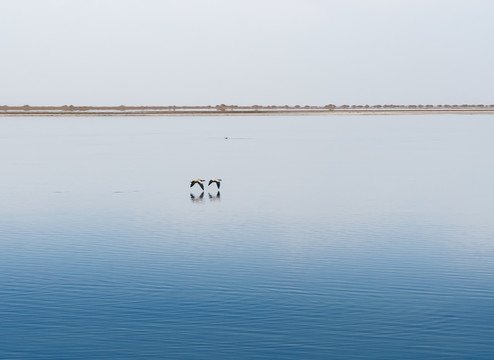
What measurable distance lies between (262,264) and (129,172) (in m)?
47.0

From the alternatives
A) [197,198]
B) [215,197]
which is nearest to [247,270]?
[197,198]

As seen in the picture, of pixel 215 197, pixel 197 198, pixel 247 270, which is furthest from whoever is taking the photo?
pixel 215 197

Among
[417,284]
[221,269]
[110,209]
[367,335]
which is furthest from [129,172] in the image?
[367,335]

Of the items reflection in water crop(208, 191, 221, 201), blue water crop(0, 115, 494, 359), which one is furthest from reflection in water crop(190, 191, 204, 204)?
reflection in water crop(208, 191, 221, 201)

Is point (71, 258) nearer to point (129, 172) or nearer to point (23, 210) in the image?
point (23, 210)

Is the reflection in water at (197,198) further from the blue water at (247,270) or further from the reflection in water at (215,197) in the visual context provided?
the reflection in water at (215,197)

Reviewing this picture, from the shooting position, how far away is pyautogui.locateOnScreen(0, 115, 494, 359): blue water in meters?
21.2

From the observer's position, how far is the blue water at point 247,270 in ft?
69.6

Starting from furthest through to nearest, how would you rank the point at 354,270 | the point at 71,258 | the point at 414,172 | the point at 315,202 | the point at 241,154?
→ 1. the point at 241,154
2. the point at 414,172
3. the point at 315,202
4. the point at 71,258
5. the point at 354,270

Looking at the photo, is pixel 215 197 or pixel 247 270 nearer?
pixel 247 270

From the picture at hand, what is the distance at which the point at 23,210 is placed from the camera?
4841 cm

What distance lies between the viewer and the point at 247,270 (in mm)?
29891

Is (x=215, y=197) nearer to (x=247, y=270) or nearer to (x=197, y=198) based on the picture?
(x=197, y=198)

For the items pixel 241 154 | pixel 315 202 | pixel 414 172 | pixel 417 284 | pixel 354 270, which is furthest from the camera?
pixel 241 154
